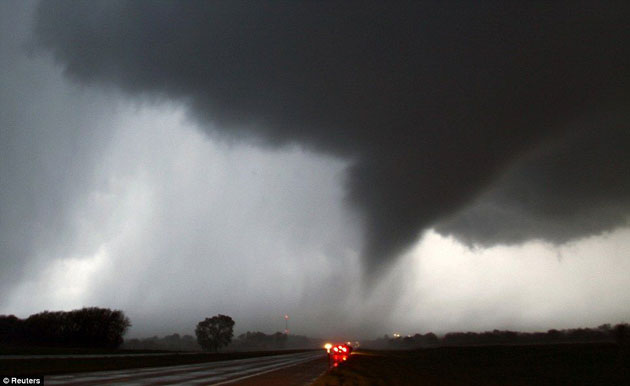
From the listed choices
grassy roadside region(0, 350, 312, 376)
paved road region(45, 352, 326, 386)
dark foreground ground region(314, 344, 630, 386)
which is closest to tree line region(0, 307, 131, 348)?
grassy roadside region(0, 350, 312, 376)

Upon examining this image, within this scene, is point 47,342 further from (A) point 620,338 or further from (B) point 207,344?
(A) point 620,338

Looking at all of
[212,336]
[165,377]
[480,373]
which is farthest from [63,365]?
[212,336]

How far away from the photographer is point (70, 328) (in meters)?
119

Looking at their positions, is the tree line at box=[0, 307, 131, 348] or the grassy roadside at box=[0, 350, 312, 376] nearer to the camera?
the grassy roadside at box=[0, 350, 312, 376]

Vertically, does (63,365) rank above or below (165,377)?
above

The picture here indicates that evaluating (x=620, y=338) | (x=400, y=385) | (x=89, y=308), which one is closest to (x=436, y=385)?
(x=400, y=385)

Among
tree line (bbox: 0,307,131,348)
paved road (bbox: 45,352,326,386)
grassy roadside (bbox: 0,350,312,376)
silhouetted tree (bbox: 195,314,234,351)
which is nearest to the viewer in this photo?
paved road (bbox: 45,352,326,386)

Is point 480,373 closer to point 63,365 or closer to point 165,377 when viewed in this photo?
point 165,377

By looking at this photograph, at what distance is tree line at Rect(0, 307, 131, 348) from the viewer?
11656 cm

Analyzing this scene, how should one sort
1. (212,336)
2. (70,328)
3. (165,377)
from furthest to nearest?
(212,336) → (70,328) → (165,377)

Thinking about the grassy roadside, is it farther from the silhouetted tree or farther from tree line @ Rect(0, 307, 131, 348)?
the silhouetted tree

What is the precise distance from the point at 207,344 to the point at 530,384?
177162mm

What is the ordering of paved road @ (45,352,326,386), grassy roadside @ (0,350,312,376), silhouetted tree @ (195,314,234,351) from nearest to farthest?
paved road @ (45,352,326,386) → grassy roadside @ (0,350,312,376) → silhouetted tree @ (195,314,234,351)

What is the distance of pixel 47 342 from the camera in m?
113
